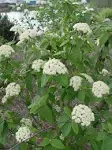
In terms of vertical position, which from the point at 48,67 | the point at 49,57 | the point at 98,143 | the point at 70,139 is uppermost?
the point at 48,67

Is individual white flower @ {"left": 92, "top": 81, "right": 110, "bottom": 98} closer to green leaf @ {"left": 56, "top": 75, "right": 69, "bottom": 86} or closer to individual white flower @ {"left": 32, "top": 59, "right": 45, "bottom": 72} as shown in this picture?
green leaf @ {"left": 56, "top": 75, "right": 69, "bottom": 86}

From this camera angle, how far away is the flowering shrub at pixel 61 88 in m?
1.92

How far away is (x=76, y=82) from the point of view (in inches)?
79.7

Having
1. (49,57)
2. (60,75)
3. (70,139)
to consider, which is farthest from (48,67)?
(70,139)

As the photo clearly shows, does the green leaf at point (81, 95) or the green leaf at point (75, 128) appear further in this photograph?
the green leaf at point (81, 95)

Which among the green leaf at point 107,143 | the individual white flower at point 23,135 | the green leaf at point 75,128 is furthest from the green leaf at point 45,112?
the green leaf at point 107,143

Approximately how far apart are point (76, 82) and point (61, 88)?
0.14 metres

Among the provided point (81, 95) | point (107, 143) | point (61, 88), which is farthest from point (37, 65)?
point (107, 143)

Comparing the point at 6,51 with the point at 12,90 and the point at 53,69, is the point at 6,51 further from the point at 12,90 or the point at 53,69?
the point at 53,69

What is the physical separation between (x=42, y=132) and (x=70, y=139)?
197mm

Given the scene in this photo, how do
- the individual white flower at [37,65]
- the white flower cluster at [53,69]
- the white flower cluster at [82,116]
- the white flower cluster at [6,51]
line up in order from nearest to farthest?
1. the white flower cluster at [82,116]
2. the white flower cluster at [53,69]
3. the individual white flower at [37,65]
4. the white flower cluster at [6,51]

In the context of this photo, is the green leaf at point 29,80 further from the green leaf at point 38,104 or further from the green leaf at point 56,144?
the green leaf at point 56,144

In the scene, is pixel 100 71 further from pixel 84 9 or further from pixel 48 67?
pixel 48 67

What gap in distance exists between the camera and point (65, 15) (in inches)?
112
